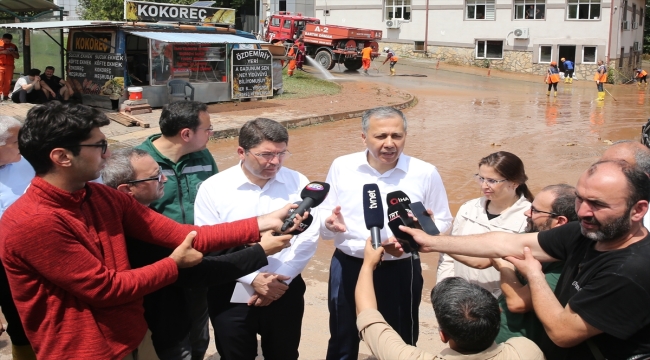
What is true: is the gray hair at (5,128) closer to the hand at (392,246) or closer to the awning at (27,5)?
the hand at (392,246)

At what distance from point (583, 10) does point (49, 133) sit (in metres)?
33.7

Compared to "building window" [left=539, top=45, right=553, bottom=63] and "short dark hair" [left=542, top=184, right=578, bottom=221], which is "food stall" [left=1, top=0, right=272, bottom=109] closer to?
"short dark hair" [left=542, top=184, right=578, bottom=221]

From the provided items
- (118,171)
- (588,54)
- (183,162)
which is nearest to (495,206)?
(183,162)

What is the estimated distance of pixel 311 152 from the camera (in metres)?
12.3

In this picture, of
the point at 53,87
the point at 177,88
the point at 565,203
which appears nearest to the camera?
the point at 565,203

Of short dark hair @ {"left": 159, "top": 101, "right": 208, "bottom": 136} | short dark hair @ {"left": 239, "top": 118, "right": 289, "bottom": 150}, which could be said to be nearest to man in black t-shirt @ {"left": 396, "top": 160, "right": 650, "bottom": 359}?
short dark hair @ {"left": 239, "top": 118, "right": 289, "bottom": 150}

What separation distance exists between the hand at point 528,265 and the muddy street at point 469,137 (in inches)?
76.3

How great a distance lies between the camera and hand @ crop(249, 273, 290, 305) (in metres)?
3.24

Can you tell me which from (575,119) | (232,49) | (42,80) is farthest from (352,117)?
(42,80)

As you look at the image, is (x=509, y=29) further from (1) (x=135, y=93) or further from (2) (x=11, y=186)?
(2) (x=11, y=186)

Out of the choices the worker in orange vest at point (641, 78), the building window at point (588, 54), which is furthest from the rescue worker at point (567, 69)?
the worker in orange vest at point (641, 78)

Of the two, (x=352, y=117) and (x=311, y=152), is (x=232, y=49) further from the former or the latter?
(x=311, y=152)

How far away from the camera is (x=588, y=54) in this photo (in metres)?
31.6

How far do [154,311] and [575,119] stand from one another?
55.6 feet
